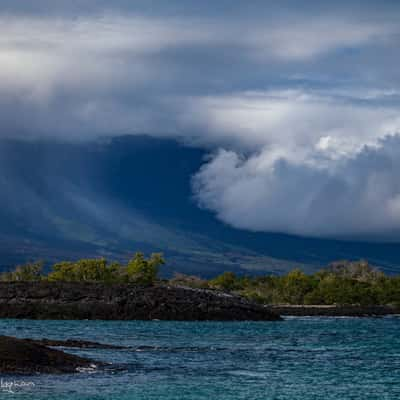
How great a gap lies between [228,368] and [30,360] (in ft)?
55.7

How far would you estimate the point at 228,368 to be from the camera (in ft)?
246

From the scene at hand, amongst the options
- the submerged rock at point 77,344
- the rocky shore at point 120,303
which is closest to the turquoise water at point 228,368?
the submerged rock at point 77,344

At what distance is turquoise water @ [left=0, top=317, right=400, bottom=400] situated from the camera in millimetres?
59906

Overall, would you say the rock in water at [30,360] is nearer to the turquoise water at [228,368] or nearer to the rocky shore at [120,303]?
the turquoise water at [228,368]

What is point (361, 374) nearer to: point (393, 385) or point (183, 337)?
point (393, 385)

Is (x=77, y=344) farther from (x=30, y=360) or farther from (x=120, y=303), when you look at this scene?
(x=120, y=303)

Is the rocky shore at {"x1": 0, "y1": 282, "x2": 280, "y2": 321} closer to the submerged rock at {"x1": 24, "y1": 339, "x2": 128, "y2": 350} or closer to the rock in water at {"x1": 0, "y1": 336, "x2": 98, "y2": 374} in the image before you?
the submerged rock at {"x1": 24, "y1": 339, "x2": 128, "y2": 350}

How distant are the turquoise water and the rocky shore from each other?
45.6m

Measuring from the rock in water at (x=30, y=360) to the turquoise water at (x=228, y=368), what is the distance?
1639mm

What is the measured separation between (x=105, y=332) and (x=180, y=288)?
2578 inches

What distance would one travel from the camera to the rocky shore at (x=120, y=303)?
171 meters

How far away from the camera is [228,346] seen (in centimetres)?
9969

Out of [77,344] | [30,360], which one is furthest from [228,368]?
[77,344]

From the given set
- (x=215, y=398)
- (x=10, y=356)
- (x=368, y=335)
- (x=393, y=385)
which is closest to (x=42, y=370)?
(x=10, y=356)
